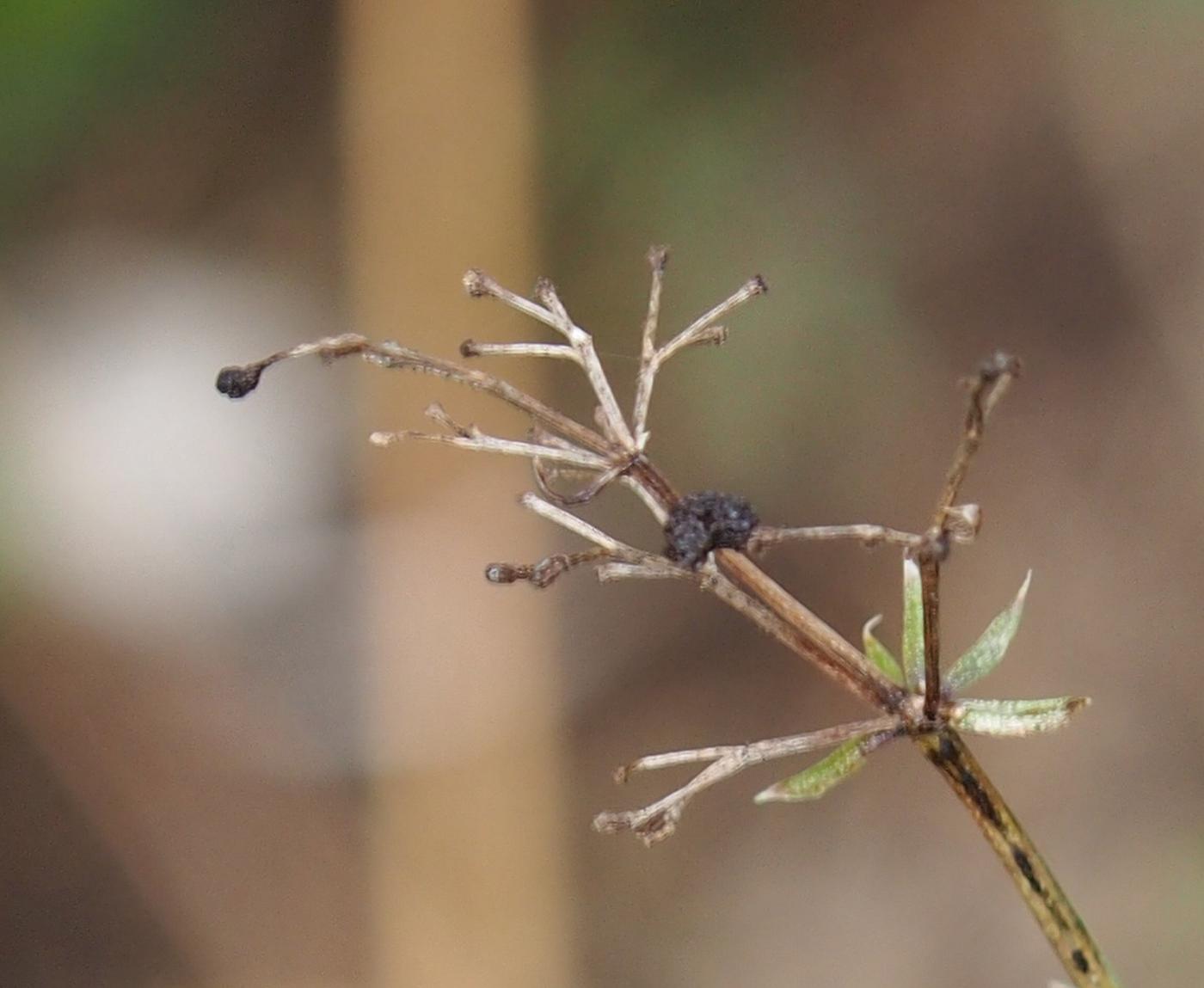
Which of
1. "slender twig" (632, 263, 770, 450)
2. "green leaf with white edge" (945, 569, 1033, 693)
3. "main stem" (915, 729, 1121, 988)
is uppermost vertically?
"slender twig" (632, 263, 770, 450)

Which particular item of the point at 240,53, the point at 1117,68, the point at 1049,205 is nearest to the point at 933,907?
the point at 1049,205

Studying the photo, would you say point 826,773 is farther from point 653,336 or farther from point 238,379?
point 238,379

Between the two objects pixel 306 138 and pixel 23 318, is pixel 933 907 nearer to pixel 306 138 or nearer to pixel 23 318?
pixel 306 138

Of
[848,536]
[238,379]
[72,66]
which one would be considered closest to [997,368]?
[848,536]

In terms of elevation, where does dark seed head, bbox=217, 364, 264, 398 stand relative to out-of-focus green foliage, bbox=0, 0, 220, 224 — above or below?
below

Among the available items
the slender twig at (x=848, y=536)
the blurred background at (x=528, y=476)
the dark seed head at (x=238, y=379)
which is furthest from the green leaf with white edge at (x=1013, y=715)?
the blurred background at (x=528, y=476)

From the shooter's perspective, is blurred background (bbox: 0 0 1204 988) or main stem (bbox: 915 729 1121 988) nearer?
main stem (bbox: 915 729 1121 988)

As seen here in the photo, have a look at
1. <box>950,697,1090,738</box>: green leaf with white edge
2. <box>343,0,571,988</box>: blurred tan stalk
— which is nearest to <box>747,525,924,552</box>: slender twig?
<box>950,697,1090,738</box>: green leaf with white edge

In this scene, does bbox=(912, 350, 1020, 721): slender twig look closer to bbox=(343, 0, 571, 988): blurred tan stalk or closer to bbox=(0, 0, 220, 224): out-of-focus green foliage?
bbox=(343, 0, 571, 988): blurred tan stalk

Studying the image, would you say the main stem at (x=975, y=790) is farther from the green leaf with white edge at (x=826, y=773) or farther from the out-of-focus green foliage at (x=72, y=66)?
the out-of-focus green foliage at (x=72, y=66)
